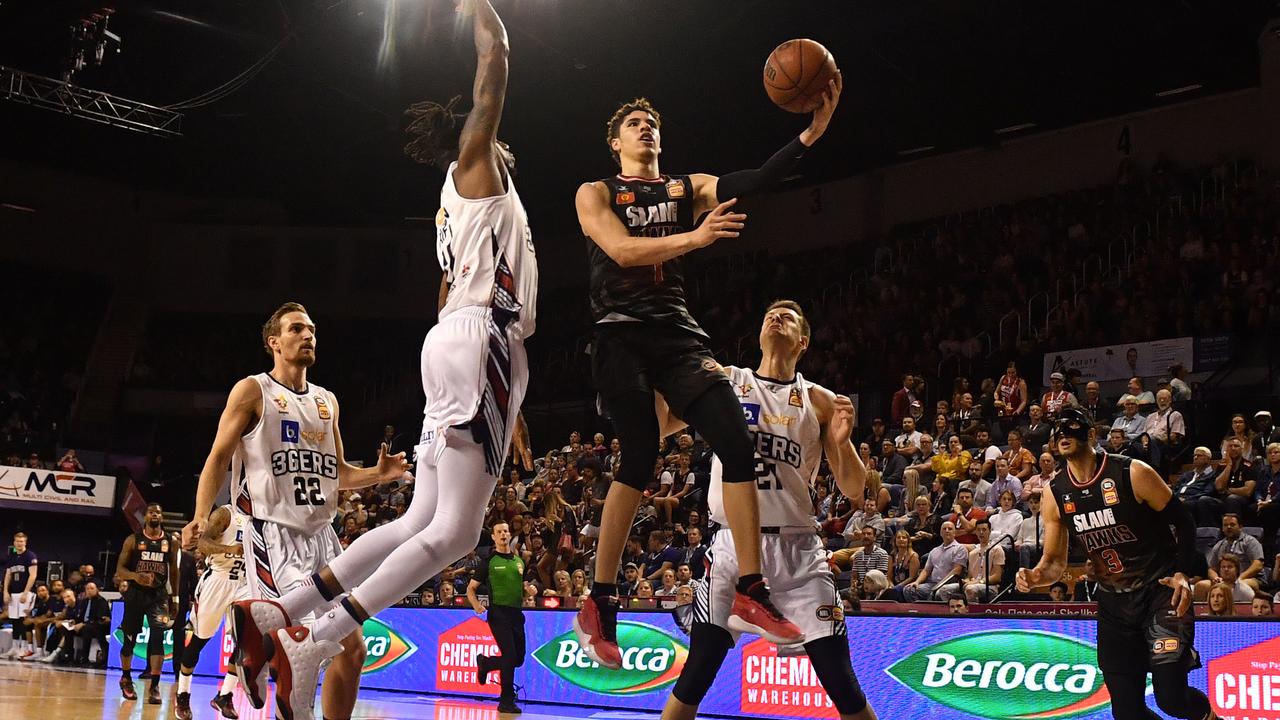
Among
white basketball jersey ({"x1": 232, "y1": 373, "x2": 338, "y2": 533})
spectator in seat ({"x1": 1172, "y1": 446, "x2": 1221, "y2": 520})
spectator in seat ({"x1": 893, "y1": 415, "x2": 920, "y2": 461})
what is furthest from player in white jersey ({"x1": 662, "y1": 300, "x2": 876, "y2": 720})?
spectator in seat ({"x1": 893, "y1": 415, "x2": 920, "y2": 461})

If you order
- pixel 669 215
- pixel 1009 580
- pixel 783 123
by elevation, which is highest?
pixel 783 123

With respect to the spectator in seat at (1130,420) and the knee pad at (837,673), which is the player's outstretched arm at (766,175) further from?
the spectator in seat at (1130,420)

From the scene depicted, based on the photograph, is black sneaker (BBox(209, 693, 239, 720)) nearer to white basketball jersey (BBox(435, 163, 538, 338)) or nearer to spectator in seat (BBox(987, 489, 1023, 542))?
white basketball jersey (BBox(435, 163, 538, 338))

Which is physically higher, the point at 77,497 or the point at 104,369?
the point at 104,369

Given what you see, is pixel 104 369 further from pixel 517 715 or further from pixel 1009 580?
Answer: pixel 1009 580

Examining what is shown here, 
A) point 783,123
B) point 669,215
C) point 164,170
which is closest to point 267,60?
point 783,123

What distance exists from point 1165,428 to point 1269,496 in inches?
67.8

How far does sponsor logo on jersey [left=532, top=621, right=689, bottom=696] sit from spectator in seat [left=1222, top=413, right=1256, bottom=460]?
5657 millimetres

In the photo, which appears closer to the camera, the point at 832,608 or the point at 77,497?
the point at 832,608

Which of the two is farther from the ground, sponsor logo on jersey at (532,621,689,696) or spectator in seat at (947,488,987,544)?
spectator in seat at (947,488,987,544)

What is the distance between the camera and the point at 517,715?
37.9 ft

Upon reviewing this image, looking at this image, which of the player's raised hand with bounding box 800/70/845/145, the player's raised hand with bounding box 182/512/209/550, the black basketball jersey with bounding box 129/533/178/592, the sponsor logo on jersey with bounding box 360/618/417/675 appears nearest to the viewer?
the player's raised hand with bounding box 800/70/845/145

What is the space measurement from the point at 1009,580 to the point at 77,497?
22.0 meters

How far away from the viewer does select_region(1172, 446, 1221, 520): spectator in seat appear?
37.8 feet
